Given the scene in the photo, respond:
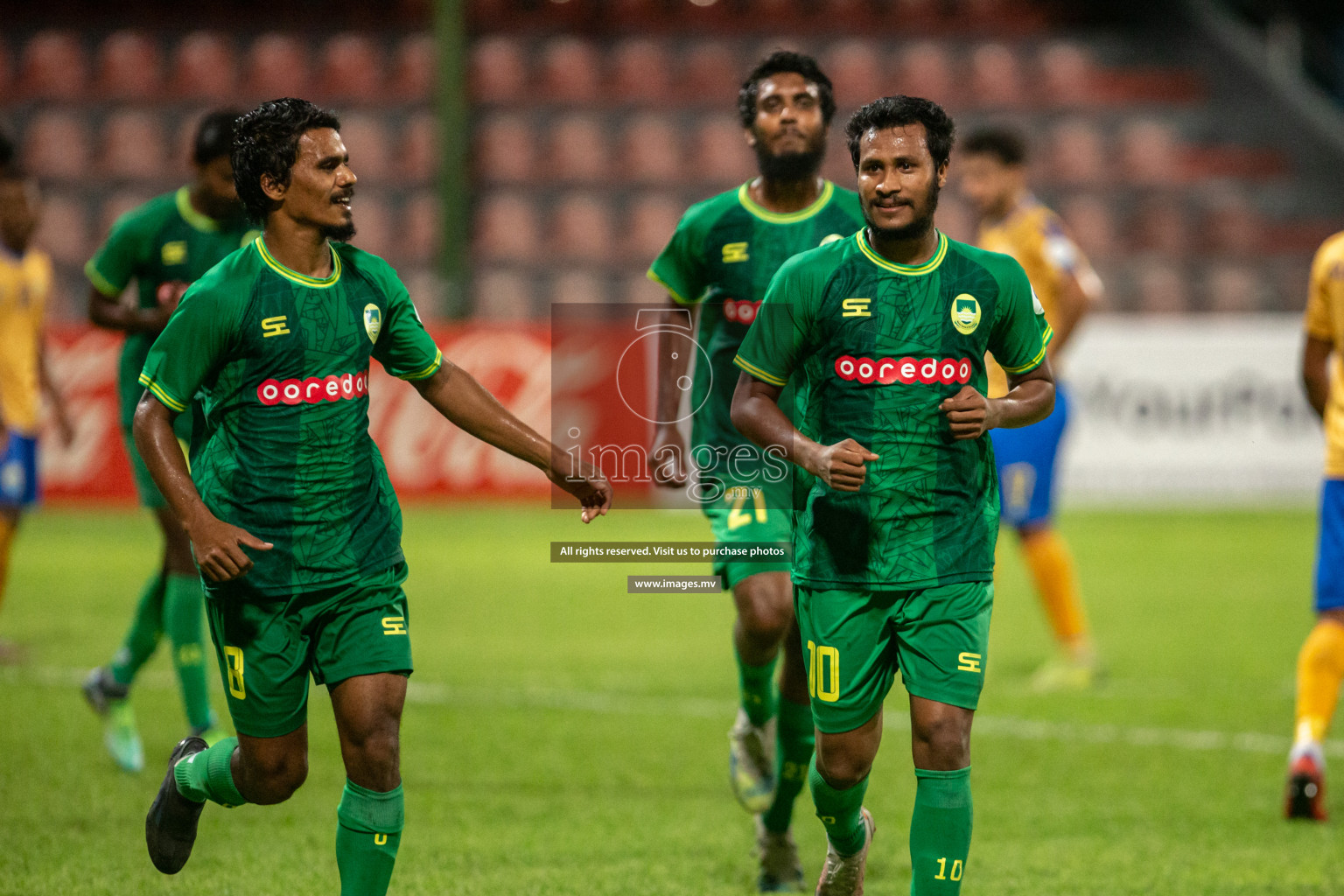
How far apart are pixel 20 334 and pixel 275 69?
11225mm

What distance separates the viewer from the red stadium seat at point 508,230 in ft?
59.0

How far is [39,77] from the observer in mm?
18641

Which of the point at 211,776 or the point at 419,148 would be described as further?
the point at 419,148

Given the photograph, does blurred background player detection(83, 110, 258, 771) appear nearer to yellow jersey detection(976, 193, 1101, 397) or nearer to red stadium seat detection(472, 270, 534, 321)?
yellow jersey detection(976, 193, 1101, 397)

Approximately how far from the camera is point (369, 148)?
61.4 feet

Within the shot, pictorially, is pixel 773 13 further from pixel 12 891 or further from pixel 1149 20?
pixel 12 891

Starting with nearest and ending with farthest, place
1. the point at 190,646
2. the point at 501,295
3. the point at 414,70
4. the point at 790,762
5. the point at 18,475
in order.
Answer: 1. the point at 790,762
2. the point at 190,646
3. the point at 18,475
4. the point at 501,295
5. the point at 414,70

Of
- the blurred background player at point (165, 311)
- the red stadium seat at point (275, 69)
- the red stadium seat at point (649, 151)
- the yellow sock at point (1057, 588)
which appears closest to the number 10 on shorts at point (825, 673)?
the blurred background player at point (165, 311)

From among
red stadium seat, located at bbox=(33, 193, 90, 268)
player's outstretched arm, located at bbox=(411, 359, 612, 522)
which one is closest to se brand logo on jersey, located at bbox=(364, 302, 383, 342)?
player's outstretched arm, located at bbox=(411, 359, 612, 522)

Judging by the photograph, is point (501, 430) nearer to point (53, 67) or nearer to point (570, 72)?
point (570, 72)

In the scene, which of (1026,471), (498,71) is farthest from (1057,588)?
(498,71)

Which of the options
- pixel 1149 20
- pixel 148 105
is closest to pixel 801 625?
pixel 148 105

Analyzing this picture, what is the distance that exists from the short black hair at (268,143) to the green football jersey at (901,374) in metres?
1.23

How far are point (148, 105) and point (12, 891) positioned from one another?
51.0 feet
